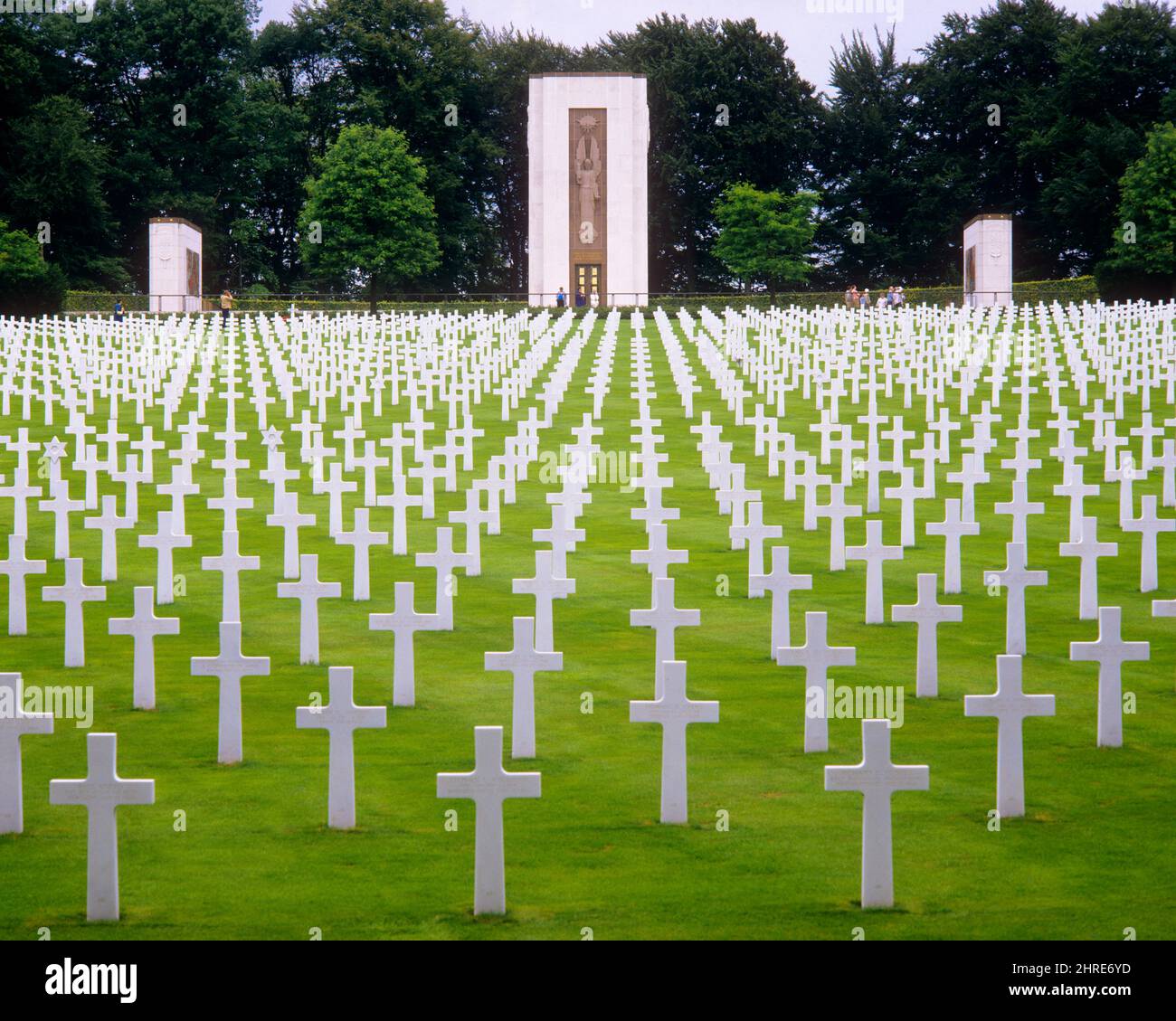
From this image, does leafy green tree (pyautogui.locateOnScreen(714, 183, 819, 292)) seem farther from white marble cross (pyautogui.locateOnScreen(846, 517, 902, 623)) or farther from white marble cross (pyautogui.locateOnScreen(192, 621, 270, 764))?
white marble cross (pyautogui.locateOnScreen(192, 621, 270, 764))

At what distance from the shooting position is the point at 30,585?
14.4 meters

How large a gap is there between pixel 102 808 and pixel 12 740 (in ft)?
3.24

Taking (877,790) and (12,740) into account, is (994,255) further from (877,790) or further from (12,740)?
(12,740)

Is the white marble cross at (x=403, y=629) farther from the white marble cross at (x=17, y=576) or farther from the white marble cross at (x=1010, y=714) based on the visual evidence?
the white marble cross at (x=1010, y=714)

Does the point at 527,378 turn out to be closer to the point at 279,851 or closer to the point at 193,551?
the point at 193,551

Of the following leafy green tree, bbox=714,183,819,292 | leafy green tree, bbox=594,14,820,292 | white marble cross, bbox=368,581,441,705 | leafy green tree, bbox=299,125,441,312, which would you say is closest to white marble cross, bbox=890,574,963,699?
white marble cross, bbox=368,581,441,705

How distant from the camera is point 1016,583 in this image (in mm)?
11156

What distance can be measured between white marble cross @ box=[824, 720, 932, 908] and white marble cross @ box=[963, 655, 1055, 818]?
3.43 feet

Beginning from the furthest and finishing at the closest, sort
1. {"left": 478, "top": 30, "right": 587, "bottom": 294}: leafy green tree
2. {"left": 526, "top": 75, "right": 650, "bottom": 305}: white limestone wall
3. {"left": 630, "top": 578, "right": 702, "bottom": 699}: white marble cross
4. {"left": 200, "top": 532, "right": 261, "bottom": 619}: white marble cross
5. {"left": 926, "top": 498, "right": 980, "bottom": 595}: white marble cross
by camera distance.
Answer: {"left": 478, "top": 30, "right": 587, "bottom": 294}: leafy green tree < {"left": 526, "top": 75, "right": 650, "bottom": 305}: white limestone wall < {"left": 926, "top": 498, "right": 980, "bottom": 595}: white marble cross < {"left": 200, "top": 532, "right": 261, "bottom": 619}: white marble cross < {"left": 630, "top": 578, "right": 702, "bottom": 699}: white marble cross

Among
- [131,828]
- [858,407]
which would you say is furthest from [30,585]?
[858,407]

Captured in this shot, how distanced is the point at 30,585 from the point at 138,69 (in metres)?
62.1

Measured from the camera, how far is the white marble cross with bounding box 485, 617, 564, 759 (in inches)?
354

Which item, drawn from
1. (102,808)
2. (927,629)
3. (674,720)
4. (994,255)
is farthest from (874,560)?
(994,255)

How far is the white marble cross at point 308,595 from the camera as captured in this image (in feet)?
36.1
